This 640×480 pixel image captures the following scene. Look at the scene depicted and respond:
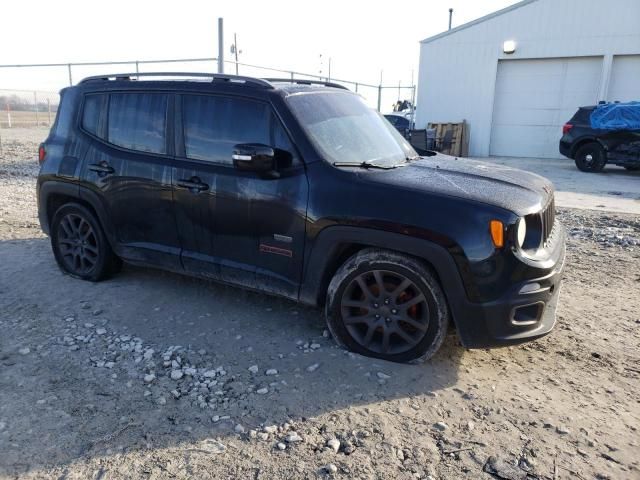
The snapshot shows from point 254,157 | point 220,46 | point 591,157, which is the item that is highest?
point 220,46

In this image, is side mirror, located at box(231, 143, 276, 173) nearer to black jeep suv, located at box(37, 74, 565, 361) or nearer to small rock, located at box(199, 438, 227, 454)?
black jeep suv, located at box(37, 74, 565, 361)

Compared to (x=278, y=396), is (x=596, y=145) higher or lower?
higher

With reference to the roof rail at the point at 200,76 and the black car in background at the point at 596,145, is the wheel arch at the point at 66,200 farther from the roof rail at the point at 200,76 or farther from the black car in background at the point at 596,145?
the black car in background at the point at 596,145

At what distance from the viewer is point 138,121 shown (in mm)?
4355

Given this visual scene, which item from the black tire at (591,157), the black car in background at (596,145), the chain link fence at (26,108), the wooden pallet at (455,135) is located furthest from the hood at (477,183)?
the chain link fence at (26,108)

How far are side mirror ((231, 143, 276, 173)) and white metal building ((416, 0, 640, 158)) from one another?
1641cm

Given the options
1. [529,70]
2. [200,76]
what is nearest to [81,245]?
[200,76]

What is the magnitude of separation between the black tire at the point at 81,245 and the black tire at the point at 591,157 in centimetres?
1332

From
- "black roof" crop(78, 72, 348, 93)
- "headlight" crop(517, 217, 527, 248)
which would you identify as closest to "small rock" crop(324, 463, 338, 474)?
"headlight" crop(517, 217, 527, 248)

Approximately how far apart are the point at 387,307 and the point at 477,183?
1046 mm

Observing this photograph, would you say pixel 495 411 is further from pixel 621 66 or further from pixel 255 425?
pixel 621 66

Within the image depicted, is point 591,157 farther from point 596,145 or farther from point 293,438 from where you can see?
point 293,438

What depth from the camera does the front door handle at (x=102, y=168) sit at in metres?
4.44

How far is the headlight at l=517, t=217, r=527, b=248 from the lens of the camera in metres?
3.08
